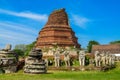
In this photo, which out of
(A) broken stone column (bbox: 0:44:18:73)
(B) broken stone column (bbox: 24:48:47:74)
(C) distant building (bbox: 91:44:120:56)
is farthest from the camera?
(C) distant building (bbox: 91:44:120:56)

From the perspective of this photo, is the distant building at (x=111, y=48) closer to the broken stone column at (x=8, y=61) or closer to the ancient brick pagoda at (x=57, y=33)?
the ancient brick pagoda at (x=57, y=33)

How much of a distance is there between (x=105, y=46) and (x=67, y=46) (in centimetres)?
2400

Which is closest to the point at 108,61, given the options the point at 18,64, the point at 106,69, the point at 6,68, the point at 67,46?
the point at 106,69

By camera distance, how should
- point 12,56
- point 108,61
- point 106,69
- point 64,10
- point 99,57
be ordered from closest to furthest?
point 12,56
point 106,69
point 99,57
point 108,61
point 64,10

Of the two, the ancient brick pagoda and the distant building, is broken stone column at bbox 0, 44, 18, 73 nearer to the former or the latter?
the ancient brick pagoda

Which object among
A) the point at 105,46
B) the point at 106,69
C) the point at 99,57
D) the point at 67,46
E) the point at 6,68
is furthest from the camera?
the point at 105,46

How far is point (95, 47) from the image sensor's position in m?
76.4

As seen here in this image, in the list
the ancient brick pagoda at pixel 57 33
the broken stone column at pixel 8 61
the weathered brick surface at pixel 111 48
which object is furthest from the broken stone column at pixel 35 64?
the weathered brick surface at pixel 111 48

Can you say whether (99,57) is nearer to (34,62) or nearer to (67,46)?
(34,62)

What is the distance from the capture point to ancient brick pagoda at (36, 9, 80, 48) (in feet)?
175

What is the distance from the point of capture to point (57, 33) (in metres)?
54.5

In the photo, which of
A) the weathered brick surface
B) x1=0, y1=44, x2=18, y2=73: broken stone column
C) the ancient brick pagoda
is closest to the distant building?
the weathered brick surface

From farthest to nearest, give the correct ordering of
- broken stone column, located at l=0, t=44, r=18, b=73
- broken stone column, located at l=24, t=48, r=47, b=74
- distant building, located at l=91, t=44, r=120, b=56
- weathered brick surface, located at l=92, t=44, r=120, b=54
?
1. weathered brick surface, located at l=92, t=44, r=120, b=54
2. distant building, located at l=91, t=44, r=120, b=56
3. broken stone column, located at l=0, t=44, r=18, b=73
4. broken stone column, located at l=24, t=48, r=47, b=74

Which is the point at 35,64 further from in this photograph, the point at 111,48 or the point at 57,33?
the point at 111,48
